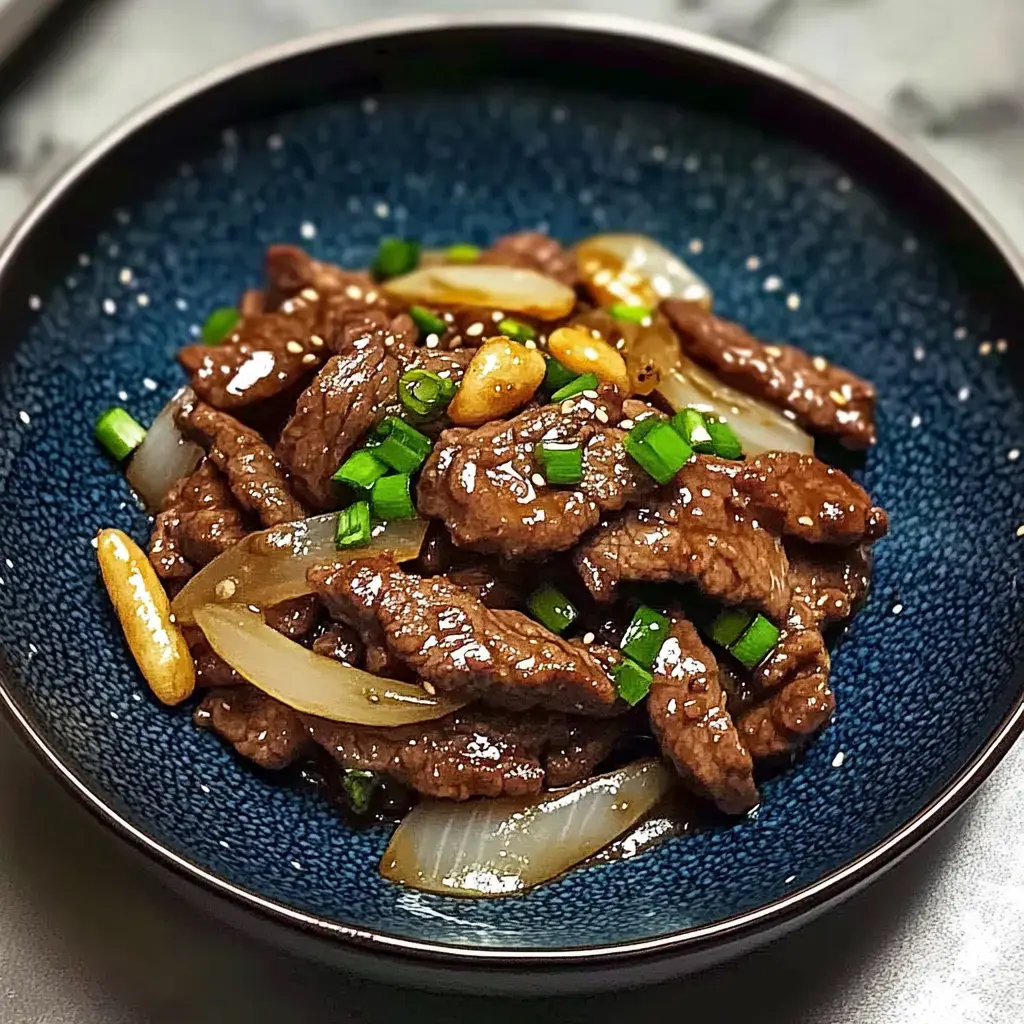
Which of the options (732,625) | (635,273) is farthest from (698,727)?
(635,273)

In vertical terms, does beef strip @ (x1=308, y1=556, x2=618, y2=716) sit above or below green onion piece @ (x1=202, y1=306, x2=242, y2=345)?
below

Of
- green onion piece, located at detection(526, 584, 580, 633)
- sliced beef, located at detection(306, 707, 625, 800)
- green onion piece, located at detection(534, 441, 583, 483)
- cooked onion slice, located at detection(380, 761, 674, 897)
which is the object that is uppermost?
green onion piece, located at detection(534, 441, 583, 483)

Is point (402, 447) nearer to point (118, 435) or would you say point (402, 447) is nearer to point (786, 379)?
point (118, 435)

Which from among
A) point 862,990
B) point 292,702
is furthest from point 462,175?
point 862,990

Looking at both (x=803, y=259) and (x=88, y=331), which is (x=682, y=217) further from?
(x=88, y=331)

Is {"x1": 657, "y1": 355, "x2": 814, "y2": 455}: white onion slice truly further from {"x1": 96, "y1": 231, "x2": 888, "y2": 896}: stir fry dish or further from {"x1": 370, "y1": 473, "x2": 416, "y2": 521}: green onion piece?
{"x1": 370, "y1": 473, "x2": 416, "y2": 521}: green onion piece

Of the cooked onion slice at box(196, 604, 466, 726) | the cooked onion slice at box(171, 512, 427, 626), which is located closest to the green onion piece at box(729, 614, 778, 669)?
the cooked onion slice at box(196, 604, 466, 726)

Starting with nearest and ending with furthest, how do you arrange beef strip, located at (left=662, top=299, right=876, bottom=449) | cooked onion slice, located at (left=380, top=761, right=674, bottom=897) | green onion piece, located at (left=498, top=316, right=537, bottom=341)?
cooked onion slice, located at (left=380, top=761, right=674, bottom=897), green onion piece, located at (left=498, top=316, right=537, bottom=341), beef strip, located at (left=662, top=299, right=876, bottom=449)
